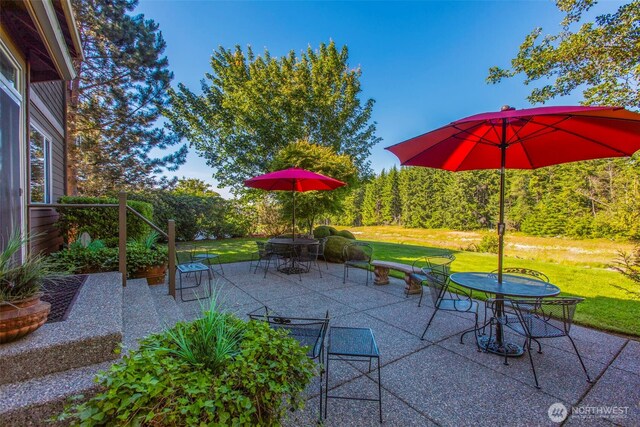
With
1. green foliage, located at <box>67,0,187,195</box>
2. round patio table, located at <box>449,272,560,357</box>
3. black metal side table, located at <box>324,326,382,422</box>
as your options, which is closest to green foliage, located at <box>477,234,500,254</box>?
round patio table, located at <box>449,272,560,357</box>

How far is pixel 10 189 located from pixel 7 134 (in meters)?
0.60

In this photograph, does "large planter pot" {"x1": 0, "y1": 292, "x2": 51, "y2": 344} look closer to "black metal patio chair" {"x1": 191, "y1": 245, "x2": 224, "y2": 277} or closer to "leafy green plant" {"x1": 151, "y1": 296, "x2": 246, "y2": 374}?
"leafy green plant" {"x1": 151, "y1": 296, "x2": 246, "y2": 374}

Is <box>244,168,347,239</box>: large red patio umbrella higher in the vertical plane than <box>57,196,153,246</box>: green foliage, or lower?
higher

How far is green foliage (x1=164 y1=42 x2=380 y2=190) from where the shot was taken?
14.3 metres

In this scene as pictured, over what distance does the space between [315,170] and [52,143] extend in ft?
21.0

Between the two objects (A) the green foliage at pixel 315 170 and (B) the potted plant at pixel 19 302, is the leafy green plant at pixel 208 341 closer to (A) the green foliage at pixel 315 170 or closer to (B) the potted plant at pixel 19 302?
(B) the potted plant at pixel 19 302

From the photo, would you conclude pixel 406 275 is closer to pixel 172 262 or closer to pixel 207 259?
pixel 172 262

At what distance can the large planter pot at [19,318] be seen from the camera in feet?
6.01

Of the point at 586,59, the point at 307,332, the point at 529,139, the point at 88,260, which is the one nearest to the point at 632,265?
the point at 529,139

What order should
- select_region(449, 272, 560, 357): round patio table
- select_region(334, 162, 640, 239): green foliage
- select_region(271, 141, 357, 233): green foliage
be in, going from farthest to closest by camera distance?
select_region(334, 162, 640, 239): green foliage
select_region(271, 141, 357, 233): green foliage
select_region(449, 272, 560, 357): round patio table

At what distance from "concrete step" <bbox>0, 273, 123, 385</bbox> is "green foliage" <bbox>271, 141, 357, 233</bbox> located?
717cm

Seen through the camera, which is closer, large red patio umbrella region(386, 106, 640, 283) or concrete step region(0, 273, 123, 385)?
concrete step region(0, 273, 123, 385)

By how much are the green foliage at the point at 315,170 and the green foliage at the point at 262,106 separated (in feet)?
15.8

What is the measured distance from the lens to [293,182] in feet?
23.2
